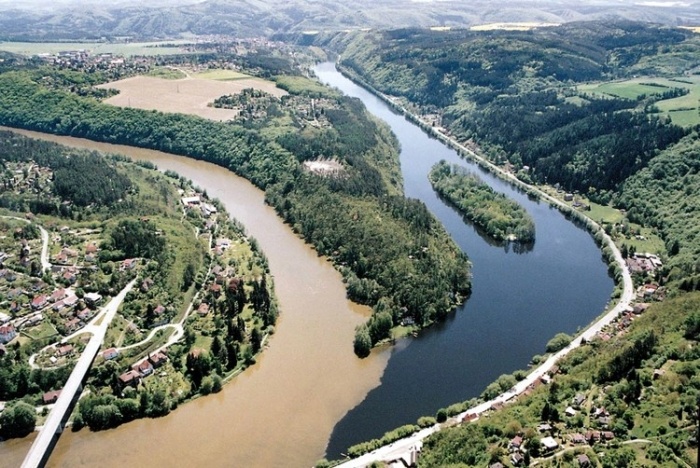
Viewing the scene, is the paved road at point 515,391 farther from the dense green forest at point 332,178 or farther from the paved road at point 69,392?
the paved road at point 69,392

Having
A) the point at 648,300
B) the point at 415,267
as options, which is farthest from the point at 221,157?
the point at 648,300

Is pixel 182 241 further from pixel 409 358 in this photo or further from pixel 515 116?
pixel 515 116

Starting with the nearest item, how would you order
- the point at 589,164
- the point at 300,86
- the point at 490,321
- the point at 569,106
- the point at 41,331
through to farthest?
the point at 41,331 → the point at 490,321 → the point at 589,164 → the point at 569,106 → the point at 300,86

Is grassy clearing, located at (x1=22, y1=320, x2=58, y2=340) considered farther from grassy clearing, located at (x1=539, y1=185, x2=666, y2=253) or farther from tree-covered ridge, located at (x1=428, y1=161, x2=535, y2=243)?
grassy clearing, located at (x1=539, y1=185, x2=666, y2=253)

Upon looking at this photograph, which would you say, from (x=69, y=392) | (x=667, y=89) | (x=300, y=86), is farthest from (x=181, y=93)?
(x=667, y=89)

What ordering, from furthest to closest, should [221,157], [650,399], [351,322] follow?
[221,157]
[351,322]
[650,399]

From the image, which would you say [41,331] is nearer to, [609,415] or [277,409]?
[277,409]

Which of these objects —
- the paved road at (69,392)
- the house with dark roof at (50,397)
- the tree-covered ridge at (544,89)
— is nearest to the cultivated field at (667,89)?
the tree-covered ridge at (544,89)
